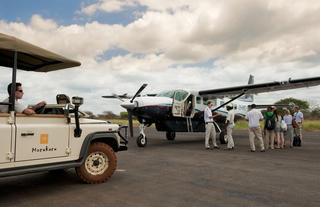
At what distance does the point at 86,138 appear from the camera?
4898 mm

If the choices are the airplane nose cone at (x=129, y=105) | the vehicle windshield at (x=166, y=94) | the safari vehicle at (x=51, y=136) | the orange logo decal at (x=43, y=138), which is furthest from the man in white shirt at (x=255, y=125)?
the orange logo decal at (x=43, y=138)

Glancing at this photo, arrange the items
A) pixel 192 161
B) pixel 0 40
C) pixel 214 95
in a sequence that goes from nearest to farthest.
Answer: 1. pixel 0 40
2. pixel 192 161
3. pixel 214 95

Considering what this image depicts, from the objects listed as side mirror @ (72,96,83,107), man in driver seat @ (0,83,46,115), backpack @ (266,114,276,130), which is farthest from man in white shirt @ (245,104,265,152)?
man in driver seat @ (0,83,46,115)

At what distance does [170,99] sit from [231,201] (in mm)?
9467

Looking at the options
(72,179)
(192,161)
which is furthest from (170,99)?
(72,179)

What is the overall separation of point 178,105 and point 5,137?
10.3 meters

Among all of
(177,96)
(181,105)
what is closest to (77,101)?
(177,96)

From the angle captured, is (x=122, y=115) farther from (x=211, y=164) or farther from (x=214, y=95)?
(x=211, y=164)

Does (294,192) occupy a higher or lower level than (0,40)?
lower

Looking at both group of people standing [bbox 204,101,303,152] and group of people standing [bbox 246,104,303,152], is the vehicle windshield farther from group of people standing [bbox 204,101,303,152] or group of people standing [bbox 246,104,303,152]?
group of people standing [bbox 246,104,303,152]

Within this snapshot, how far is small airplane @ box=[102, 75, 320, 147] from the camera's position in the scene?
12.1 meters

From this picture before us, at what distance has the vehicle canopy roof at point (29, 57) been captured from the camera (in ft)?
13.5

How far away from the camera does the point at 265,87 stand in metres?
13.8

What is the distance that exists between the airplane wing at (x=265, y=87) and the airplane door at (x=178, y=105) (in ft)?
5.37
